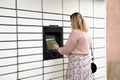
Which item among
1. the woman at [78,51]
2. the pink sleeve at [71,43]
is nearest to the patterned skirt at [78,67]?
the woman at [78,51]

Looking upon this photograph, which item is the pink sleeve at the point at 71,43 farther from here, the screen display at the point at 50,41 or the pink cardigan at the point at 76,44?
the screen display at the point at 50,41

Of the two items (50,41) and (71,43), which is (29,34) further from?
(71,43)

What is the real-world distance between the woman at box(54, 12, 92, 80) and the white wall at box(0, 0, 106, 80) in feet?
1.31

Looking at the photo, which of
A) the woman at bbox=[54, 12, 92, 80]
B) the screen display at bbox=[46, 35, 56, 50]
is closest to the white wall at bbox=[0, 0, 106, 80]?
the screen display at bbox=[46, 35, 56, 50]

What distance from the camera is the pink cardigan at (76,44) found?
11.4 feet

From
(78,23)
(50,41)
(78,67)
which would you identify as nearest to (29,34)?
(50,41)

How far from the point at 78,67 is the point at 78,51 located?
0.22m

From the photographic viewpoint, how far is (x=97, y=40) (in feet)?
15.9

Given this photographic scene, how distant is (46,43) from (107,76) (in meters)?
2.14

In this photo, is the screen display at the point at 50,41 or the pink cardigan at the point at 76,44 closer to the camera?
the pink cardigan at the point at 76,44

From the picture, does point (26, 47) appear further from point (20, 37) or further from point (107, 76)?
point (107, 76)

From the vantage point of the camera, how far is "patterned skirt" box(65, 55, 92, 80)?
3.54 meters

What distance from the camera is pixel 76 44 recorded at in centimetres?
352

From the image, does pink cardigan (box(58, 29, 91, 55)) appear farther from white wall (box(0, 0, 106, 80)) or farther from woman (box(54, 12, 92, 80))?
white wall (box(0, 0, 106, 80))
